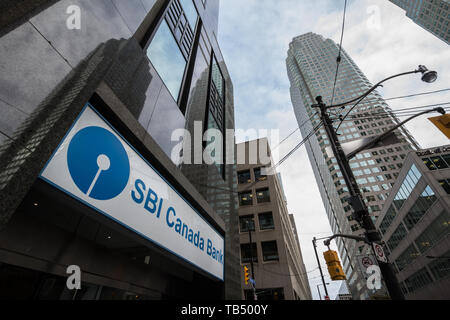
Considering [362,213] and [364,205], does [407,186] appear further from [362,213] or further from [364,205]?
[362,213]

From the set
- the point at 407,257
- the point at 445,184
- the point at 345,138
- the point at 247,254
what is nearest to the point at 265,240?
the point at 247,254

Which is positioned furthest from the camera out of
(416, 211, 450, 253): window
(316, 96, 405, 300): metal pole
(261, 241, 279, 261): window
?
(261, 241, 279, 261): window

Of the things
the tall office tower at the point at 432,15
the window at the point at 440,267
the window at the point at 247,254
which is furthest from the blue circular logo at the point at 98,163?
the tall office tower at the point at 432,15

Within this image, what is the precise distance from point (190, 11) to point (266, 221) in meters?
29.9

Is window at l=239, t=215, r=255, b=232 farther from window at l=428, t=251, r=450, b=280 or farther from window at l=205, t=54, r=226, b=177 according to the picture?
window at l=428, t=251, r=450, b=280

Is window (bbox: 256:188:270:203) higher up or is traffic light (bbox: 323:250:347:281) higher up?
window (bbox: 256:188:270:203)

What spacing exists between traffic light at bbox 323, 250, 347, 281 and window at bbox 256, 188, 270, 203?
26.7 m

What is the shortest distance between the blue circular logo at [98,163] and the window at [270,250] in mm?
30581

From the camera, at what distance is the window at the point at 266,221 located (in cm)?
3264

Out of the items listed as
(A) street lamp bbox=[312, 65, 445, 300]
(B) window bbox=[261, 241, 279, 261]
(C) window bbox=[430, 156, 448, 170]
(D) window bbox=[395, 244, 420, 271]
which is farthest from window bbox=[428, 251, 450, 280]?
(A) street lamp bbox=[312, 65, 445, 300]

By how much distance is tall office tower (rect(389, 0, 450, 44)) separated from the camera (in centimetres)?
9653

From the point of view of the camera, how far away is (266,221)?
33.4 meters

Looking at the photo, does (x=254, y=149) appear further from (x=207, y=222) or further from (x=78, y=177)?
(x=78, y=177)

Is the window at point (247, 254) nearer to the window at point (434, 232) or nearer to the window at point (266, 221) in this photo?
the window at point (266, 221)
